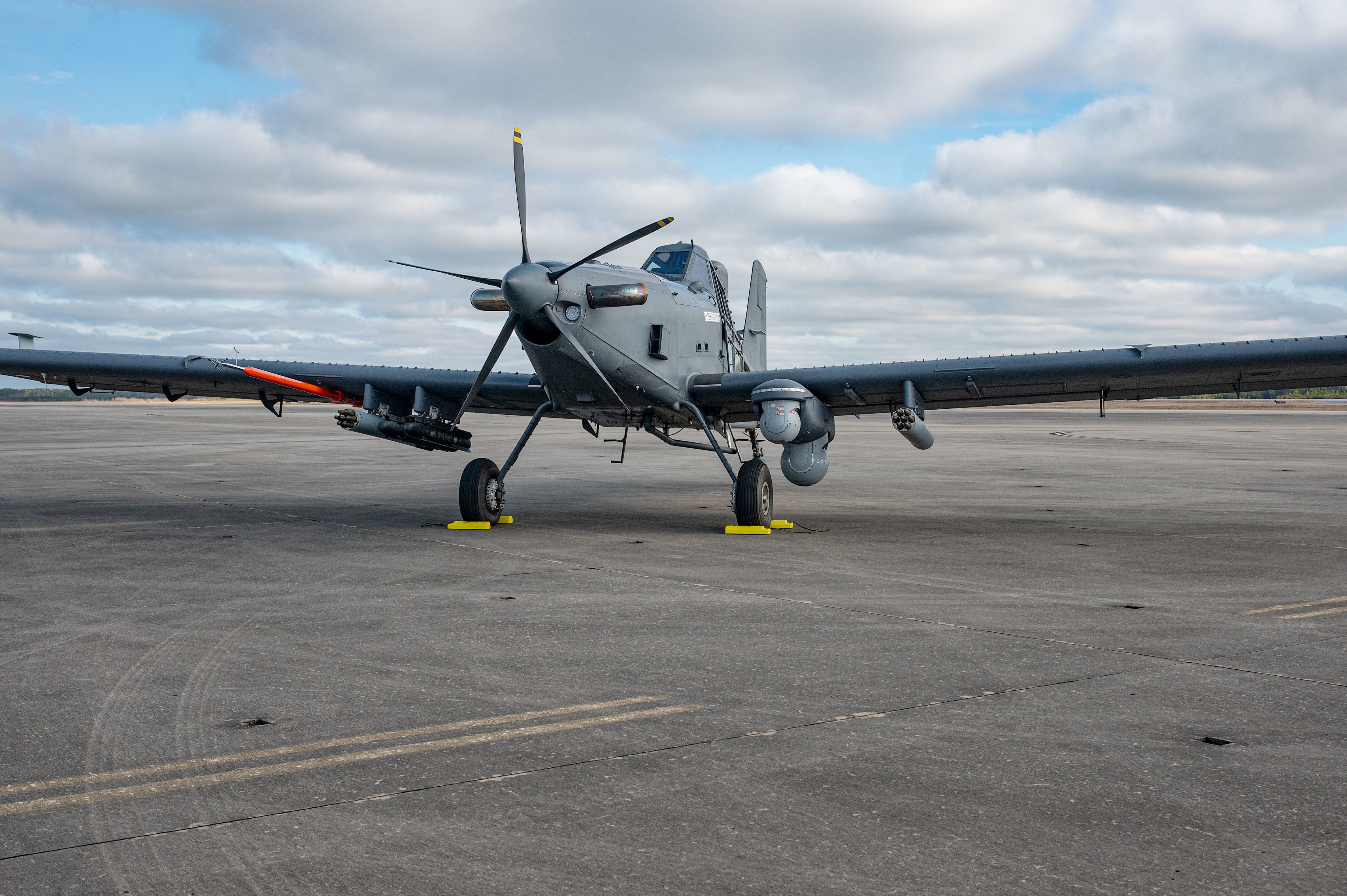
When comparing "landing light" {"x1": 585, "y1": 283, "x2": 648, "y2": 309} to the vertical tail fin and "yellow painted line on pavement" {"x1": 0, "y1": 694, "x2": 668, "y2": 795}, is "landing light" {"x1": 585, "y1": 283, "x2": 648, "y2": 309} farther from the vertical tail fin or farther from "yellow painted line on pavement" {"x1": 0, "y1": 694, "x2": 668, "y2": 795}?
"yellow painted line on pavement" {"x1": 0, "y1": 694, "x2": 668, "y2": 795}

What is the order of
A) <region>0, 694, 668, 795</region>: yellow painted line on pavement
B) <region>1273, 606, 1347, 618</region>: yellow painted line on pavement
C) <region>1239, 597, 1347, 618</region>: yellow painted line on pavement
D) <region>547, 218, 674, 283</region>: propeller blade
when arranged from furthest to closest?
<region>547, 218, 674, 283</region>: propeller blade → <region>1239, 597, 1347, 618</region>: yellow painted line on pavement → <region>1273, 606, 1347, 618</region>: yellow painted line on pavement → <region>0, 694, 668, 795</region>: yellow painted line on pavement

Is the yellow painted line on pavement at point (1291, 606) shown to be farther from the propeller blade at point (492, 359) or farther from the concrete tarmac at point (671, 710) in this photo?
the propeller blade at point (492, 359)

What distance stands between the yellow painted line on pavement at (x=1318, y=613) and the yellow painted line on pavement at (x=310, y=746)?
538 cm

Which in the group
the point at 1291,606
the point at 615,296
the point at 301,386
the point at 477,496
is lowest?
the point at 1291,606

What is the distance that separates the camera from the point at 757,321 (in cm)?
2019

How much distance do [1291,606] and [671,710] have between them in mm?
5973

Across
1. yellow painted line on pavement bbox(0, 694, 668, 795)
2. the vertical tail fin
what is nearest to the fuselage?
the vertical tail fin

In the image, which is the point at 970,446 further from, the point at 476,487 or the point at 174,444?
the point at 174,444

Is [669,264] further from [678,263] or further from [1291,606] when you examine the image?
[1291,606]

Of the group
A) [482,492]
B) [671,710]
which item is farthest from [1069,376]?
[671,710]

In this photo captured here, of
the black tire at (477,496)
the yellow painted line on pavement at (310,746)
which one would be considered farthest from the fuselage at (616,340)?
the yellow painted line on pavement at (310,746)

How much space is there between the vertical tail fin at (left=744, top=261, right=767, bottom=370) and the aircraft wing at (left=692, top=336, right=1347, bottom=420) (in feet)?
10.9

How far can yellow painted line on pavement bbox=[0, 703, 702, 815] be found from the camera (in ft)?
13.5

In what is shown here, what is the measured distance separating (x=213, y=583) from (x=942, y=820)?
7.78 metres
